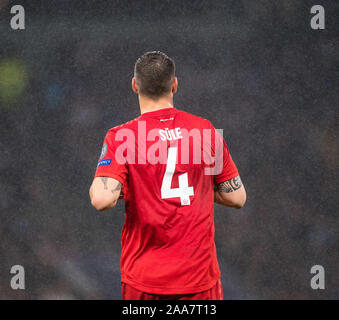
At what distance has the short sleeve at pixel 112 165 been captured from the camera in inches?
48.0

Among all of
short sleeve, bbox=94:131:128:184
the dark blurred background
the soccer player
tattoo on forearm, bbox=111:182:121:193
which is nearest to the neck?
the soccer player

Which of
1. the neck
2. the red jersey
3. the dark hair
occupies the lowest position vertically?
the red jersey

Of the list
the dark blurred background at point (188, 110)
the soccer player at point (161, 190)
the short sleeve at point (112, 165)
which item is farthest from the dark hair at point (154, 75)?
the dark blurred background at point (188, 110)

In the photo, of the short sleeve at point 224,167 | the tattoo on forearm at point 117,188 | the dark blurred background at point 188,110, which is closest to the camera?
the tattoo on forearm at point 117,188

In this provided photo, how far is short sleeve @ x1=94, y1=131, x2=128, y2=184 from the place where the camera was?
1.22m

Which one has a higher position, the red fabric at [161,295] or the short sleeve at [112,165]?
the short sleeve at [112,165]

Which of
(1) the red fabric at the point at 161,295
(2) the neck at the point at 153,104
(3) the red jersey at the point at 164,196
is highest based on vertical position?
(2) the neck at the point at 153,104

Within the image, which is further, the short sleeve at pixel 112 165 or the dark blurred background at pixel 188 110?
the dark blurred background at pixel 188 110

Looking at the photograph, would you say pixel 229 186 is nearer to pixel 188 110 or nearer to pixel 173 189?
pixel 173 189

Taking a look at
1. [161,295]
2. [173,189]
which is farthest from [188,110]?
[161,295]

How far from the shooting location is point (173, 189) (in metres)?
1.24

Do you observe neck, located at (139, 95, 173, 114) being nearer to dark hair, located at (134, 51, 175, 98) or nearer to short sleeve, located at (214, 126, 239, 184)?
dark hair, located at (134, 51, 175, 98)

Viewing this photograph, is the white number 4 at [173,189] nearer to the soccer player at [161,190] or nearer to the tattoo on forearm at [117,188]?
the soccer player at [161,190]
